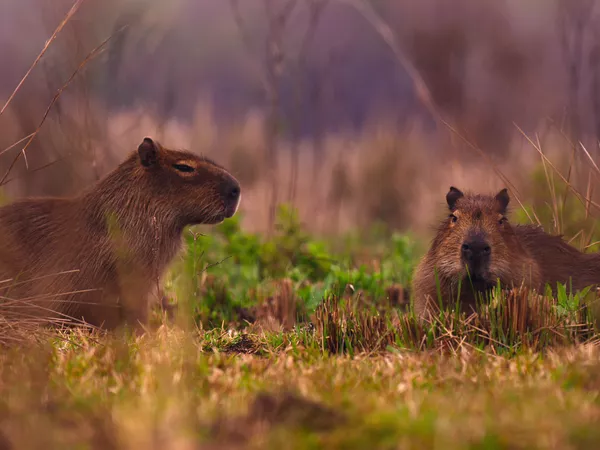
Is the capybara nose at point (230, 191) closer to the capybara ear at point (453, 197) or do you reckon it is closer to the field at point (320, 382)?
the field at point (320, 382)

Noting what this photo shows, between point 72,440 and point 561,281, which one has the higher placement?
point 561,281

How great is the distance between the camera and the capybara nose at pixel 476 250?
445 cm

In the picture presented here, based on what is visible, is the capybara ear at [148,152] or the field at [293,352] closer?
the field at [293,352]

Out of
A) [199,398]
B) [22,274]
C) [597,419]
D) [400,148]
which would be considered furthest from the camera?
[400,148]

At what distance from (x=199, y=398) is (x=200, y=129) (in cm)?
875

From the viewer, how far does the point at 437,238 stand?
5.00 m


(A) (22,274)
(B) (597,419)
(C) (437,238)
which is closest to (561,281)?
(C) (437,238)

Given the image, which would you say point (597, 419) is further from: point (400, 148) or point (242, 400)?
point (400, 148)

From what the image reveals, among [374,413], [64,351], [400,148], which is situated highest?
[400,148]

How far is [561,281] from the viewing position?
4.95 metres

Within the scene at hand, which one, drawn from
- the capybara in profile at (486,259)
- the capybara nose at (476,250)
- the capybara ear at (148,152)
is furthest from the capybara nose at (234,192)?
the capybara nose at (476,250)

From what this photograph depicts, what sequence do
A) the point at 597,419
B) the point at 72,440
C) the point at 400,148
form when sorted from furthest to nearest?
1. the point at 400,148
2. the point at 597,419
3. the point at 72,440

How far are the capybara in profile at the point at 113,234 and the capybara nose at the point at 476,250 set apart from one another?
1.58 meters

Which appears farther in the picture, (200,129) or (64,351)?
(200,129)
